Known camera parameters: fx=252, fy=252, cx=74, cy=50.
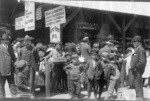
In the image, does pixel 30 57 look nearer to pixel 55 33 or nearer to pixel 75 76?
pixel 55 33

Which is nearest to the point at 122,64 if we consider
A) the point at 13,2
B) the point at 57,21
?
the point at 57,21

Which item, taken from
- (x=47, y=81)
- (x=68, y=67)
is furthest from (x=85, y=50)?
(x=47, y=81)

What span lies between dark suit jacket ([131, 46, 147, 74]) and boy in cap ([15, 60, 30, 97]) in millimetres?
1828

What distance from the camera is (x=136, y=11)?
5145mm

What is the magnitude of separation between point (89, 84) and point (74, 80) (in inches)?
10.9

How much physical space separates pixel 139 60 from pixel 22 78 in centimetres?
197

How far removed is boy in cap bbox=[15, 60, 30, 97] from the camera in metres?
4.15

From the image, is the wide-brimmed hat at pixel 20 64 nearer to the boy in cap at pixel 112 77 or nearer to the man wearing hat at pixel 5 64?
the man wearing hat at pixel 5 64

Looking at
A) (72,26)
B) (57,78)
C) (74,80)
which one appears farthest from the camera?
(72,26)

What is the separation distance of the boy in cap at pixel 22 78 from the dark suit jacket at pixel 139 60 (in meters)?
1.83

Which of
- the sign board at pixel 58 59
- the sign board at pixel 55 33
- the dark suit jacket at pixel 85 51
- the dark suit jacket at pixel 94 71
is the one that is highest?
the sign board at pixel 55 33

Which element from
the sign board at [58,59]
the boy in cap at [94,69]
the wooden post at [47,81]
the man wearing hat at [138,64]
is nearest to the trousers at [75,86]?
the boy in cap at [94,69]

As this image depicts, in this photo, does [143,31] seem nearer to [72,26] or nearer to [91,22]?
[91,22]

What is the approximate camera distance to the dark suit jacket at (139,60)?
4.16 meters
